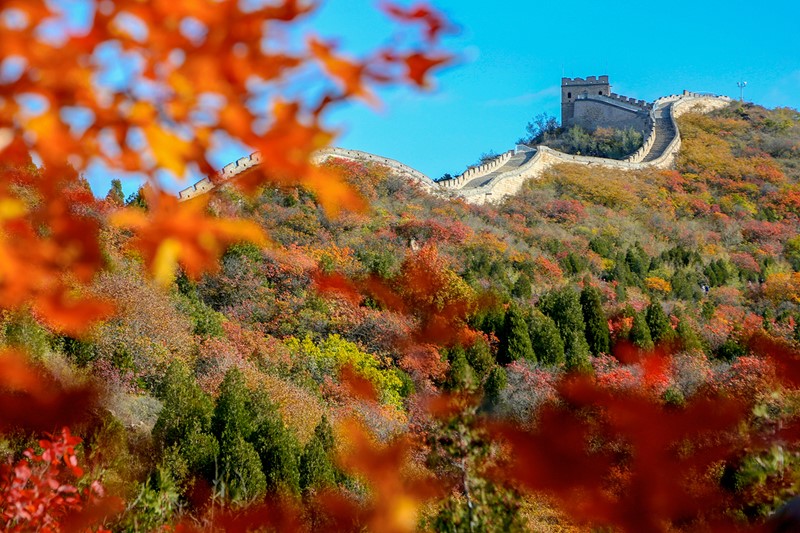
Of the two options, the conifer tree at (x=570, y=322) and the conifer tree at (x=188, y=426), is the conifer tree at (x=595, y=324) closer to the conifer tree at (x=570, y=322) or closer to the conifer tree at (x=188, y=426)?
the conifer tree at (x=570, y=322)

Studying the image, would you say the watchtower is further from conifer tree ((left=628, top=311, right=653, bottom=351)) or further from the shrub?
the shrub

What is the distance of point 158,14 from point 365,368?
18.0 metres

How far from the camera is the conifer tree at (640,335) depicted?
2306cm

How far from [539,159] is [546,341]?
24269 mm

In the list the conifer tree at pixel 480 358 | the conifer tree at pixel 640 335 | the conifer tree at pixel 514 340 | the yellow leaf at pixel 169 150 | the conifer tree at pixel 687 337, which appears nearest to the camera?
the yellow leaf at pixel 169 150

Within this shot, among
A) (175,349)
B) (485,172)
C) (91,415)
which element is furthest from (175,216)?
(485,172)

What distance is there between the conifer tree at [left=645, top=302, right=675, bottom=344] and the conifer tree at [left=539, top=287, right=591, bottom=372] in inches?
70.1

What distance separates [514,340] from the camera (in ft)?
71.1

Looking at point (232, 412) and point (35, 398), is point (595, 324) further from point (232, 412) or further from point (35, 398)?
point (35, 398)

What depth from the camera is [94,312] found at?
2.83 m

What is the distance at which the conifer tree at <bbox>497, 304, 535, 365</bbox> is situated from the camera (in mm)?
21516

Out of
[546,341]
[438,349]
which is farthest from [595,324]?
[438,349]

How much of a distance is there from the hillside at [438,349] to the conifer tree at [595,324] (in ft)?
0.17

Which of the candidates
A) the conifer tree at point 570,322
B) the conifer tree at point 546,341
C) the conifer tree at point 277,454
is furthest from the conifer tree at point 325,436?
the conifer tree at point 546,341
